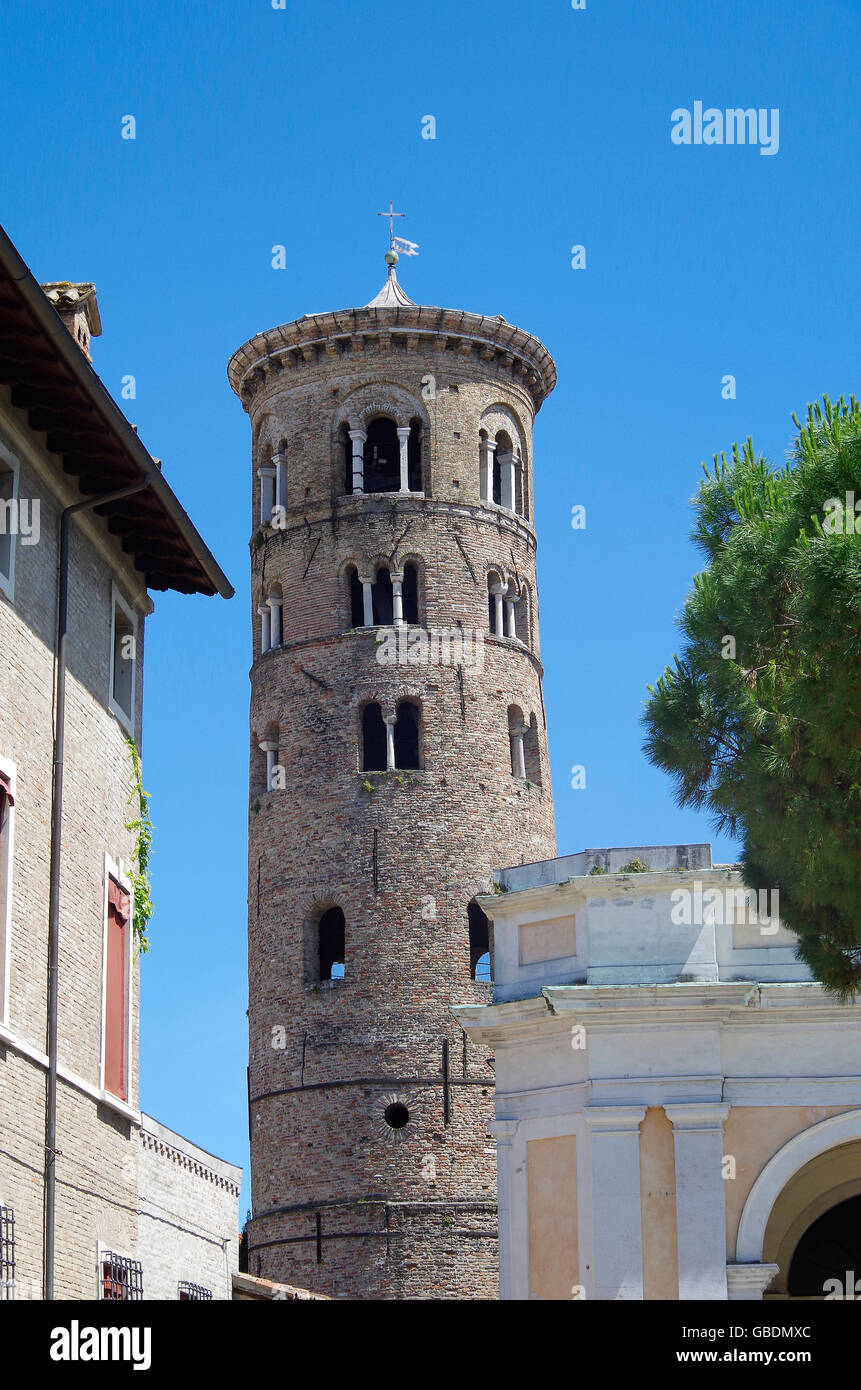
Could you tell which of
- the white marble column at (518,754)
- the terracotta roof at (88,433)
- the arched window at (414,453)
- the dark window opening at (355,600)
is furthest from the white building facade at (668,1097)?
the arched window at (414,453)

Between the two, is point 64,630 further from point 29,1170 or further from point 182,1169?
point 182,1169

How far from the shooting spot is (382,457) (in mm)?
50844

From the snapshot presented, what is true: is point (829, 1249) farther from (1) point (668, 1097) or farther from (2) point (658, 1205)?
(1) point (668, 1097)

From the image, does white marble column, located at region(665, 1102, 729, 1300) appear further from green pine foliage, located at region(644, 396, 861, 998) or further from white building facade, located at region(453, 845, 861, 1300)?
green pine foliage, located at region(644, 396, 861, 998)

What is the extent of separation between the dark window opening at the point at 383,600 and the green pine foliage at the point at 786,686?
30328 mm

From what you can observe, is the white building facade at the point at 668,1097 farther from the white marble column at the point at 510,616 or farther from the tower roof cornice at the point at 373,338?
the tower roof cornice at the point at 373,338

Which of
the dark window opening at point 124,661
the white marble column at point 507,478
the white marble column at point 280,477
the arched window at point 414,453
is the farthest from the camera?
the white marble column at point 507,478

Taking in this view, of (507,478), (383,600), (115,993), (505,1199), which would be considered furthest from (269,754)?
(115,993)

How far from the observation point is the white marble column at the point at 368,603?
1900 inches

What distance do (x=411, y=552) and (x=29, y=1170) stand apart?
32876 mm

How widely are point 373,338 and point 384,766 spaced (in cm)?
997
